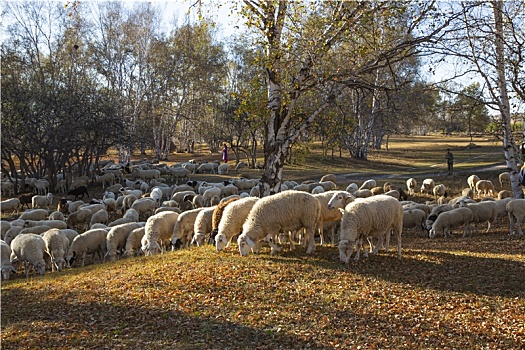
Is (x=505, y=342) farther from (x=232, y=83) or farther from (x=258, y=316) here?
(x=232, y=83)

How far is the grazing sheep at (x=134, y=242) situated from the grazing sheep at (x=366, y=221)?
7.15 metres

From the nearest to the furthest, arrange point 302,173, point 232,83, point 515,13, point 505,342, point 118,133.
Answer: point 505,342
point 515,13
point 118,133
point 302,173
point 232,83

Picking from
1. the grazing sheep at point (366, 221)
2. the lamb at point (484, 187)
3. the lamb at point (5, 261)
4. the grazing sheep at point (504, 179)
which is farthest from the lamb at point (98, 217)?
the grazing sheep at point (504, 179)

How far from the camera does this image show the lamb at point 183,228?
1497 cm

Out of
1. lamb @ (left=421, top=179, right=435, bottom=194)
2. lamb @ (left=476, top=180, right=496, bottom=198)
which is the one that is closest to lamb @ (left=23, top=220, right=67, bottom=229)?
lamb @ (left=421, top=179, right=435, bottom=194)

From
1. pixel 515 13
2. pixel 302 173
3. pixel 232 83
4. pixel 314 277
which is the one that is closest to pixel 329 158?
pixel 302 173

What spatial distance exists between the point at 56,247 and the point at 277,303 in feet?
30.8

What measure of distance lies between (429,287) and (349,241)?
2.18 metres

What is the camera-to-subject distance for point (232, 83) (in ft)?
199

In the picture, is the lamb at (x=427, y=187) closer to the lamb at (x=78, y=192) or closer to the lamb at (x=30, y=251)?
the lamb at (x=30, y=251)

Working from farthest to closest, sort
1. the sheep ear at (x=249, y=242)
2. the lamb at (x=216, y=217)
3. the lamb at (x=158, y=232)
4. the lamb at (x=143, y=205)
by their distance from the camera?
the lamb at (x=143, y=205), the lamb at (x=158, y=232), the lamb at (x=216, y=217), the sheep ear at (x=249, y=242)

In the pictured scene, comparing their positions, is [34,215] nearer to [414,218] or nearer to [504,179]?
[414,218]

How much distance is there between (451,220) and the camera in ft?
53.8

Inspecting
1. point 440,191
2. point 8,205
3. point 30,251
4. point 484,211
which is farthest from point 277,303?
point 8,205
